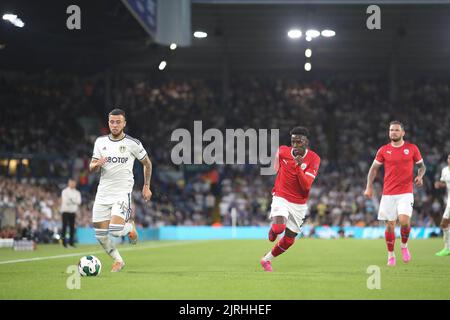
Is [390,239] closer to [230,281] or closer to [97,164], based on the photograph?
[230,281]

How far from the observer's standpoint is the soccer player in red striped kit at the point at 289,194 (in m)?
13.6

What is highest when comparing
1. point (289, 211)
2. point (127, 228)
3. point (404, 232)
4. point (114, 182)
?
point (114, 182)

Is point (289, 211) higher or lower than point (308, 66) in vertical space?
lower

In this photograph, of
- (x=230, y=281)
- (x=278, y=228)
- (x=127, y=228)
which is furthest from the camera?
(x=127, y=228)

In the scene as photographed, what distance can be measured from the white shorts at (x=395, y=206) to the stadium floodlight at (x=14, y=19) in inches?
695

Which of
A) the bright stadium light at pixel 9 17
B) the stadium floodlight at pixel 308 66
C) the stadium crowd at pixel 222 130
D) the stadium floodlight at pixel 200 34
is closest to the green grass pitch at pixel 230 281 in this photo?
the bright stadium light at pixel 9 17

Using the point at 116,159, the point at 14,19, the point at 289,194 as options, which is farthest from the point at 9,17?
the point at 289,194

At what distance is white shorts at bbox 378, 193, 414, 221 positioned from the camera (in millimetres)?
16203

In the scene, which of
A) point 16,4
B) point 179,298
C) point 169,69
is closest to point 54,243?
point 16,4

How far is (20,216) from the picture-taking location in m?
29.7

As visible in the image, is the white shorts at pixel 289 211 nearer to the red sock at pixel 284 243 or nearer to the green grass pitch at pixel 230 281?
the red sock at pixel 284 243

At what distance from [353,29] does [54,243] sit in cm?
2160

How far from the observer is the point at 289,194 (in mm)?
13922

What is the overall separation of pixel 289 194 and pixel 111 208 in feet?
9.52
